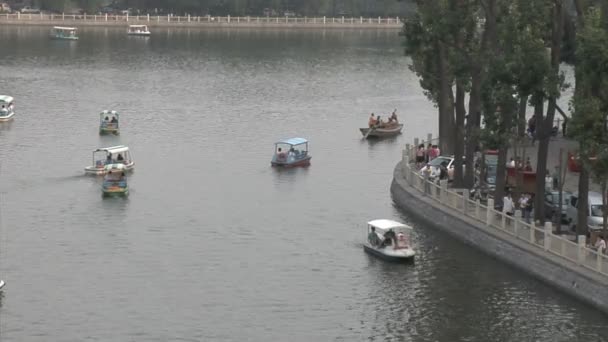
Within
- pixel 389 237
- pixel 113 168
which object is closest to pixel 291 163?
pixel 113 168

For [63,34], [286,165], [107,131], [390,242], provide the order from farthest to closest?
[63,34] < [107,131] < [286,165] < [390,242]

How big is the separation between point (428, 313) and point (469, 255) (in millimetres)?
8467

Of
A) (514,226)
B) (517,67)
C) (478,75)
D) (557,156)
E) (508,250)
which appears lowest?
(508,250)

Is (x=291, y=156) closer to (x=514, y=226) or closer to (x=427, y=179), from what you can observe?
(x=427, y=179)

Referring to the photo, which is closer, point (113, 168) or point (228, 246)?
point (228, 246)

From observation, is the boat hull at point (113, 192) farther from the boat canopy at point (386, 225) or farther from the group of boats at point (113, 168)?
the boat canopy at point (386, 225)

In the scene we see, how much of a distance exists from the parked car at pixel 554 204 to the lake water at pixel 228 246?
398 cm

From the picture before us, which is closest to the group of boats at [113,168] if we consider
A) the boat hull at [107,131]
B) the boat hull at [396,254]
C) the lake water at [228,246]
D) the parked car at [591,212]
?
the lake water at [228,246]

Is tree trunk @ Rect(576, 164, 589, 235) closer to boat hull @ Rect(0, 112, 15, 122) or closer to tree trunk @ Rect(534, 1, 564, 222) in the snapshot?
tree trunk @ Rect(534, 1, 564, 222)

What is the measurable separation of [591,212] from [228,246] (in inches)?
624

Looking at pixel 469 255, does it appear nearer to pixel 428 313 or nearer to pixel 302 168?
pixel 428 313

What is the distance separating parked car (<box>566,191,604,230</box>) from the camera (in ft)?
201

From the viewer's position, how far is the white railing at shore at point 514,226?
5531 cm

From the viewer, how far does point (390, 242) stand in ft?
206
